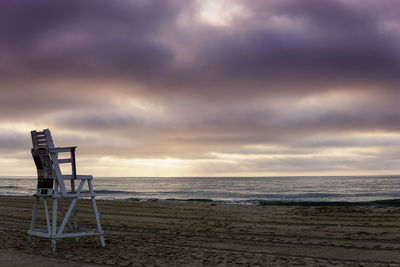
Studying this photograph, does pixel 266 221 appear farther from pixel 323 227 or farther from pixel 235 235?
pixel 235 235

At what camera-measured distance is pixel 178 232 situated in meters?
11.2

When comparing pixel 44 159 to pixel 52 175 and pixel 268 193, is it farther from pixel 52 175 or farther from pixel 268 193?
pixel 268 193

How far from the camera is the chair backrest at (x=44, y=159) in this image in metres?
8.10

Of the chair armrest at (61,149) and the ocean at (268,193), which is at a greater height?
the chair armrest at (61,149)

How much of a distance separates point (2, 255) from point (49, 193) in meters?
1.42

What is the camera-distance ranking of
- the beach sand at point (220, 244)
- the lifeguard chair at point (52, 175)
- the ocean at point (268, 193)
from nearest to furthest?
the beach sand at point (220, 244), the lifeguard chair at point (52, 175), the ocean at point (268, 193)

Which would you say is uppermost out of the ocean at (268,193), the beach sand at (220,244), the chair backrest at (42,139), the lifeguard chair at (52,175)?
the chair backrest at (42,139)

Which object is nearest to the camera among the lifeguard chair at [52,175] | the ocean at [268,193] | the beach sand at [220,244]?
the beach sand at [220,244]

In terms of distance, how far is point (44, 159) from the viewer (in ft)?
27.2

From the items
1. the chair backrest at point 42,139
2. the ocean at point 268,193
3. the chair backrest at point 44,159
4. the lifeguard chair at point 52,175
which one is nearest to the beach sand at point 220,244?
the lifeguard chair at point 52,175

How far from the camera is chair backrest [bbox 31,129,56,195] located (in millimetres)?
8102

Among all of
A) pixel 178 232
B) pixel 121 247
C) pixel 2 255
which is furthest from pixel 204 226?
pixel 2 255

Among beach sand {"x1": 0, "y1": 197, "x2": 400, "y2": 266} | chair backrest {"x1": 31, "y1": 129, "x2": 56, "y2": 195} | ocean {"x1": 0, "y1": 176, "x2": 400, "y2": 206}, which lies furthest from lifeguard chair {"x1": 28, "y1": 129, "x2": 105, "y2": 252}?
ocean {"x1": 0, "y1": 176, "x2": 400, "y2": 206}

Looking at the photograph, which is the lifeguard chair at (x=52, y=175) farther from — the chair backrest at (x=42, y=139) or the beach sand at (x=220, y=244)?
the beach sand at (x=220, y=244)
